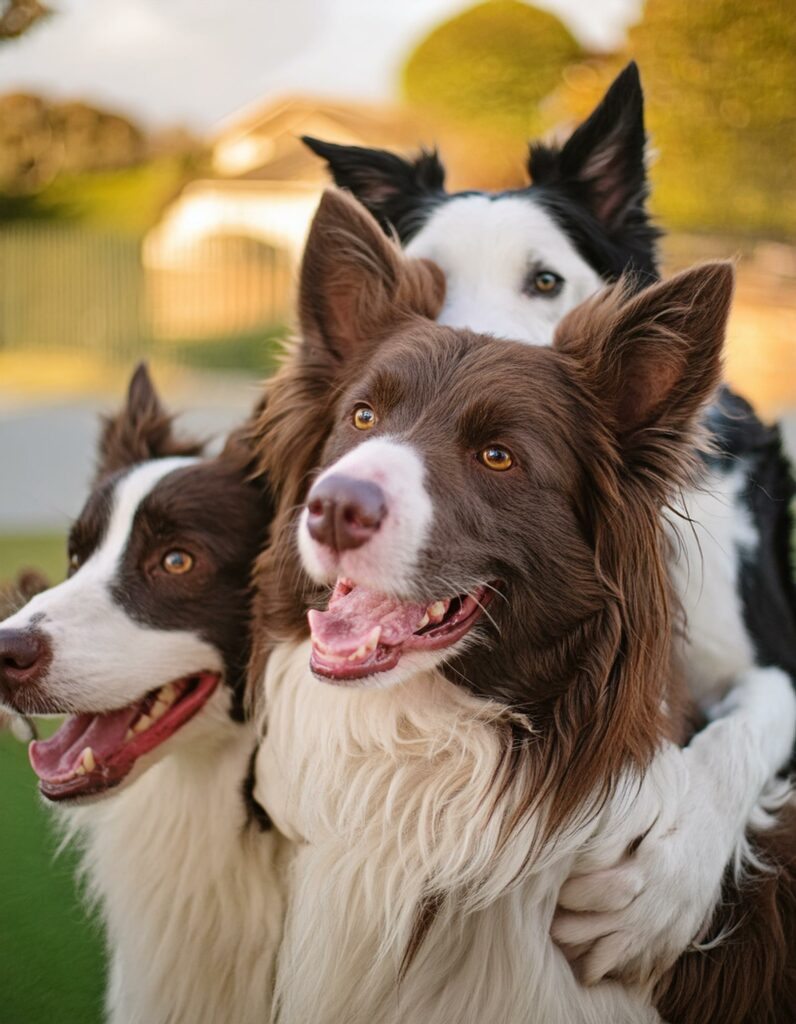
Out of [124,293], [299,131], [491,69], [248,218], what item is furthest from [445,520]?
[491,69]

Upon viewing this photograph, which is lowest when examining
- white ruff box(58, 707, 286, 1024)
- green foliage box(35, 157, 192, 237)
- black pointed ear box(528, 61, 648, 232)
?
green foliage box(35, 157, 192, 237)

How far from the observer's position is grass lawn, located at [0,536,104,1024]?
3.56m

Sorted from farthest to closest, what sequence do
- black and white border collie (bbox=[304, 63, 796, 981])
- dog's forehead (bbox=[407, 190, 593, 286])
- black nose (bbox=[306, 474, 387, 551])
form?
dog's forehead (bbox=[407, 190, 593, 286]) → black and white border collie (bbox=[304, 63, 796, 981]) → black nose (bbox=[306, 474, 387, 551])

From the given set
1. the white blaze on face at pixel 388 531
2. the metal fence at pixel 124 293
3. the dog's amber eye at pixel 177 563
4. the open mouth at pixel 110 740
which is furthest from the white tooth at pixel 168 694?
the metal fence at pixel 124 293

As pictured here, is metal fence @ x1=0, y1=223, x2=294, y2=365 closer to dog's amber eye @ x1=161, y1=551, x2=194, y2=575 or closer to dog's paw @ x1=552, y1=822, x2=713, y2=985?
dog's amber eye @ x1=161, y1=551, x2=194, y2=575

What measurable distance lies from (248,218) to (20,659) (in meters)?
23.3

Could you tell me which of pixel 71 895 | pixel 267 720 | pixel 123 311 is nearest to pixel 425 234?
pixel 267 720

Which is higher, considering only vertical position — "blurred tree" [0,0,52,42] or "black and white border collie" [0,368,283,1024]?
"blurred tree" [0,0,52,42]

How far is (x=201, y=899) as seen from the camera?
10.9ft

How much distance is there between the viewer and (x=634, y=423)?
2.89 meters

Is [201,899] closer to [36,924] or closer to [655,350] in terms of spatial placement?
[36,924]

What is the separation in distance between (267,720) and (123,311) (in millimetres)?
21674

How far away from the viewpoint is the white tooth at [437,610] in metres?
2.71

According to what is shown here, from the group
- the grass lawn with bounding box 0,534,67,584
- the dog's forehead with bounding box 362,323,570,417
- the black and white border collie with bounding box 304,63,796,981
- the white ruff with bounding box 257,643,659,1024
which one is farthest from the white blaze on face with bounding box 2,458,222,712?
the grass lawn with bounding box 0,534,67,584
